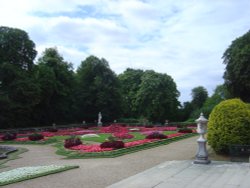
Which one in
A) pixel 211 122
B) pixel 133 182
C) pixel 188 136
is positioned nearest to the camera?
pixel 133 182

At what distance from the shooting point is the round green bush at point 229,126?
51.6 feet

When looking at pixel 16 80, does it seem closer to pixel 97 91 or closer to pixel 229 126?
pixel 97 91

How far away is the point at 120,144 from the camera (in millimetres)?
19578

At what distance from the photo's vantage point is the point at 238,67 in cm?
3819

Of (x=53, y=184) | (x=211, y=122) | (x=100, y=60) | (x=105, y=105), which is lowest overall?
(x=53, y=184)

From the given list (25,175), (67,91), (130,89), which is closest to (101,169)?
(25,175)

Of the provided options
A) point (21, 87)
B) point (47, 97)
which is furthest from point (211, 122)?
point (47, 97)

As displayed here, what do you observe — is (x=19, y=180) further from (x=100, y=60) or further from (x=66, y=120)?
(x=100, y=60)

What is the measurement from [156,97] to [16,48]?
984 inches

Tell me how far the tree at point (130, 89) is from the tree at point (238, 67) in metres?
23.9

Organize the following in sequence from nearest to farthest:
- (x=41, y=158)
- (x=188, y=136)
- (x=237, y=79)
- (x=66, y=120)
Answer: (x=41, y=158) < (x=188, y=136) < (x=237, y=79) < (x=66, y=120)

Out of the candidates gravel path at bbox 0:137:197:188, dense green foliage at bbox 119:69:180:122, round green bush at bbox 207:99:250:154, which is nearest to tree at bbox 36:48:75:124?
dense green foliage at bbox 119:69:180:122

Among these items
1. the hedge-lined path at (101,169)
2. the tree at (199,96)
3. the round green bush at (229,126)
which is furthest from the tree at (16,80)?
the tree at (199,96)

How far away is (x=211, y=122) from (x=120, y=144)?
567 centimetres
